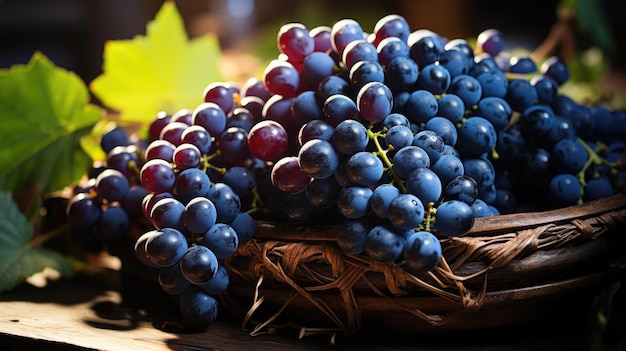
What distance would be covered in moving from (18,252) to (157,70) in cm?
37

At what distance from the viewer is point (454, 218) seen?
0.52 meters

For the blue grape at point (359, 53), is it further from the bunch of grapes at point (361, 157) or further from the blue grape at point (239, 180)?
the blue grape at point (239, 180)

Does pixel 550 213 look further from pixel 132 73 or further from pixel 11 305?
pixel 132 73

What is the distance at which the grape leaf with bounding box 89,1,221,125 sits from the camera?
980mm

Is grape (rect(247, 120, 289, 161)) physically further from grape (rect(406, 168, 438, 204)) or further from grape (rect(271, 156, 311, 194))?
grape (rect(406, 168, 438, 204))

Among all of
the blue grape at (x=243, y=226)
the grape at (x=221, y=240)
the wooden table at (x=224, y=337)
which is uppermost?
the blue grape at (x=243, y=226)

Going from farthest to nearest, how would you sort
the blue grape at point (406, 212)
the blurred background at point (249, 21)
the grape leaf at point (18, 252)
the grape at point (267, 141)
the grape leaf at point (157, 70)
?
the blurred background at point (249, 21), the grape leaf at point (157, 70), the grape leaf at point (18, 252), the grape at point (267, 141), the blue grape at point (406, 212)

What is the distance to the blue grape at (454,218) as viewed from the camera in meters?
0.52

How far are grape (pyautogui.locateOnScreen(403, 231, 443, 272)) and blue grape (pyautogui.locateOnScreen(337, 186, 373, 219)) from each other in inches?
1.7

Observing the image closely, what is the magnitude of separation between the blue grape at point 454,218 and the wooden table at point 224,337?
13 centimetres

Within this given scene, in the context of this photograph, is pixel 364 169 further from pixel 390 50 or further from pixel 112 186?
pixel 112 186

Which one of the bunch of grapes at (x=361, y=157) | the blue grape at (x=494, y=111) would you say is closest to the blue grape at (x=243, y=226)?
the bunch of grapes at (x=361, y=157)

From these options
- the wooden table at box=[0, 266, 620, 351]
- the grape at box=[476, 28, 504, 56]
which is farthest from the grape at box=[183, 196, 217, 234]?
the grape at box=[476, 28, 504, 56]

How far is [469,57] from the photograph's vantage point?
685 mm
